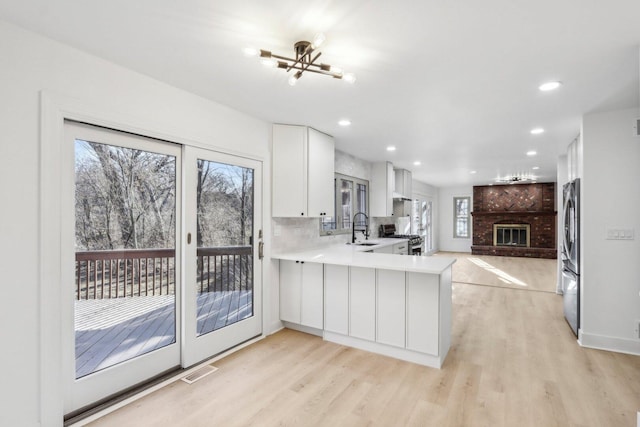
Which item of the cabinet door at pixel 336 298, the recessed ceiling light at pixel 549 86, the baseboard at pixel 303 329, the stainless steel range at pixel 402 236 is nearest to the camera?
the recessed ceiling light at pixel 549 86

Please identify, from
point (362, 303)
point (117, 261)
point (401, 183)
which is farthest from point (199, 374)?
point (401, 183)

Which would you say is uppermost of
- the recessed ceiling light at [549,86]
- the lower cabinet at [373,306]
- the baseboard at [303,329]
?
the recessed ceiling light at [549,86]

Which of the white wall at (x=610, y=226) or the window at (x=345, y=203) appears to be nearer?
the white wall at (x=610, y=226)

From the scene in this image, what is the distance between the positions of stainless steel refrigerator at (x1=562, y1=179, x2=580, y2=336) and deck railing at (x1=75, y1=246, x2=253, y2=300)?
11.7ft

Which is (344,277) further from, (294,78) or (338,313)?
(294,78)

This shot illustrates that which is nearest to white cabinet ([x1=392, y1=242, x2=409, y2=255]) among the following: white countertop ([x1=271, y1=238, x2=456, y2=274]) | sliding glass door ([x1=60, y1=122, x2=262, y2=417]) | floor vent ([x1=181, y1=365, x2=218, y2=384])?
white countertop ([x1=271, y1=238, x2=456, y2=274])

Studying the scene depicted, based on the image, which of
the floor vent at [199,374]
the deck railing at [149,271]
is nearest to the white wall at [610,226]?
the deck railing at [149,271]

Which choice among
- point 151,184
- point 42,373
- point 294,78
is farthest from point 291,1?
point 42,373

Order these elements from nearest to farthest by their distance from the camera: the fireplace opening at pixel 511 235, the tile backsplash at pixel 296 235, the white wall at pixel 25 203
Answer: the white wall at pixel 25 203 < the tile backsplash at pixel 296 235 < the fireplace opening at pixel 511 235

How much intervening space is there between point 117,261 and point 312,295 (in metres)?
1.90

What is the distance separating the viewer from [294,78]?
2.04m

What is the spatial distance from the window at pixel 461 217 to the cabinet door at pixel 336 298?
363 inches

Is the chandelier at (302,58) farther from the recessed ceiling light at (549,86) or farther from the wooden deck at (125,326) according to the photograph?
the wooden deck at (125,326)

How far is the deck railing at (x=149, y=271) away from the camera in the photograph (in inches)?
84.4
